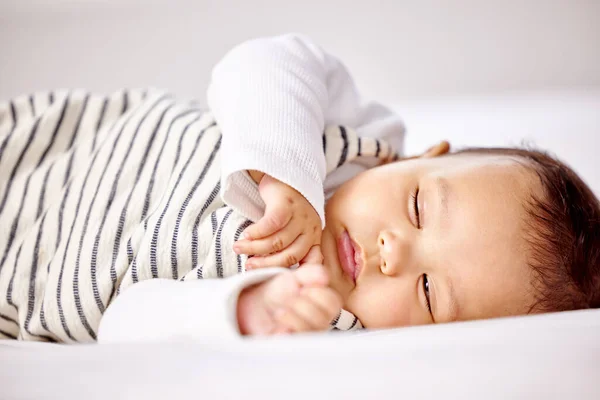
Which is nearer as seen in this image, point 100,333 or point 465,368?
point 465,368

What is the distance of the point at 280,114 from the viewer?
0.74 m

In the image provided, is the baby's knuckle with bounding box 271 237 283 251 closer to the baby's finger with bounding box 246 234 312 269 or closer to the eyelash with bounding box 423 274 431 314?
the baby's finger with bounding box 246 234 312 269

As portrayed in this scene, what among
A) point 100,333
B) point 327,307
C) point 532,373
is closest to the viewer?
point 532,373

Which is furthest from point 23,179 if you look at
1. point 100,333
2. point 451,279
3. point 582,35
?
point 582,35

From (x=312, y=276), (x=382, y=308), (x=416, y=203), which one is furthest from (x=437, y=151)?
(x=312, y=276)

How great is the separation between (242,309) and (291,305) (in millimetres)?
49

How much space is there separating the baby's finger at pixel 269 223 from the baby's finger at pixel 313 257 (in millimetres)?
46

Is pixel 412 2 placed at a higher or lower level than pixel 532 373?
higher

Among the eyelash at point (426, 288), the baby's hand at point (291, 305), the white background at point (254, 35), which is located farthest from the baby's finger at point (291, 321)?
the white background at point (254, 35)

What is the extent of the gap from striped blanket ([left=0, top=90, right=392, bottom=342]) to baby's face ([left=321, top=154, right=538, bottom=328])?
5 centimetres

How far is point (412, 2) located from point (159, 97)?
0.62 metres

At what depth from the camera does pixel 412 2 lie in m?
1.27

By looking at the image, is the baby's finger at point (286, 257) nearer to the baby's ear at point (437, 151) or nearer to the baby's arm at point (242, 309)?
the baby's arm at point (242, 309)

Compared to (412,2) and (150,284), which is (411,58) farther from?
(150,284)
